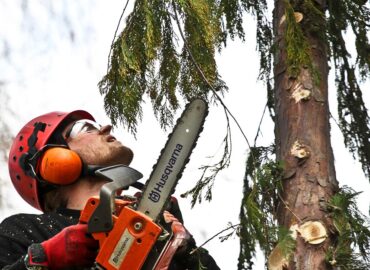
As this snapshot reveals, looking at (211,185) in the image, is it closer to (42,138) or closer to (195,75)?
(195,75)

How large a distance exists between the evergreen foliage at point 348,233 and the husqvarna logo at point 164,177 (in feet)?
1.96

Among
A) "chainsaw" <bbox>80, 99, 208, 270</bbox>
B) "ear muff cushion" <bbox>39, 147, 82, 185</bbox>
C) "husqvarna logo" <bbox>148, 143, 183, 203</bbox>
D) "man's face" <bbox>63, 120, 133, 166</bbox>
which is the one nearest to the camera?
"chainsaw" <bbox>80, 99, 208, 270</bbox>

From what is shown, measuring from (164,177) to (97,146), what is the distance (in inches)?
35.8

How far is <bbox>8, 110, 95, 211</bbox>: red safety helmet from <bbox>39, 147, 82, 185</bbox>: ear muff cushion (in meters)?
0.16

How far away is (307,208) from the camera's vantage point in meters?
2.55

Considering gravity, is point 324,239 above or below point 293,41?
below

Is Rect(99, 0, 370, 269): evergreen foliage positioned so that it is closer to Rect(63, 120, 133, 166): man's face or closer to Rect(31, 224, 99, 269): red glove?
Rect(63, 120, 133, 166): man's face

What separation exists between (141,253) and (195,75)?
3.65 feet

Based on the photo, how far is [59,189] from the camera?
10.6ft

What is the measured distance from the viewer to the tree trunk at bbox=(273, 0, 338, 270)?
8.14 feet

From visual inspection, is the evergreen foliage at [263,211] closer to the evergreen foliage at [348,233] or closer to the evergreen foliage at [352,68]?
the evergreen foliage at [348,233]

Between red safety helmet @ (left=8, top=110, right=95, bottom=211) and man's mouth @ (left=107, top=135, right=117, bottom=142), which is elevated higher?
man's mouth @ (left=107, top=135, right=117, bottom=142)

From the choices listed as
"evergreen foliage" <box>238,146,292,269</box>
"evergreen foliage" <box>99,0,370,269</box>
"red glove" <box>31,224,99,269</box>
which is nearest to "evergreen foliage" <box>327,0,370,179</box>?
"evergreen foliage" <box>99,0,370,269</box>

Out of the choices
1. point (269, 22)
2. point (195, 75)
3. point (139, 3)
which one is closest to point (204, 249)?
point (195, 75)
